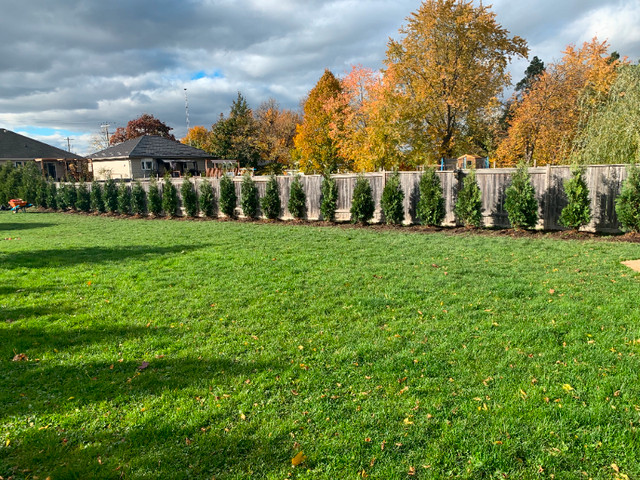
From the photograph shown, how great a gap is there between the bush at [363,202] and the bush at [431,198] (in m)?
1.70

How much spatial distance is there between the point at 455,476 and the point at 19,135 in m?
53.3

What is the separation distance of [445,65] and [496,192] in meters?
8.94

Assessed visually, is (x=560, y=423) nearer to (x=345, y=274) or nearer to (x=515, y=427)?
(x=515, y=427)

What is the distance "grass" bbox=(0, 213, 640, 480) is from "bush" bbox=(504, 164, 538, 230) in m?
4.05

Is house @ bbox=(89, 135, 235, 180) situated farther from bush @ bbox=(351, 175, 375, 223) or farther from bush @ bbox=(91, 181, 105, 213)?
bush @ bbox=(351, 175, 375, 223)

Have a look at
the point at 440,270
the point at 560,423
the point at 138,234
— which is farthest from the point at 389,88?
the point at 560,423

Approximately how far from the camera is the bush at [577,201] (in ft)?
A: 32.7

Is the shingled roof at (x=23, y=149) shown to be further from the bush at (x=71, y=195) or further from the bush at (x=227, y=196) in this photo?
the bush at (x=227, y=196)

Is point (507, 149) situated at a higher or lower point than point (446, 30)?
lower

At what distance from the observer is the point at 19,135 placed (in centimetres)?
4259

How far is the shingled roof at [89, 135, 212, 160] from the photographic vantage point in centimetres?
3346

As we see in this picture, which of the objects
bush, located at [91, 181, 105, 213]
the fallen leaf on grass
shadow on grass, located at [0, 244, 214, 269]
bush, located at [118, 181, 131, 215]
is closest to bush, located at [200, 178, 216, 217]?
bush, located at [118, 181, 131, 215]

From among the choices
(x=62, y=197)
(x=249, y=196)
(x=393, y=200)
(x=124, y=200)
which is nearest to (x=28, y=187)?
(x=62, y=197)

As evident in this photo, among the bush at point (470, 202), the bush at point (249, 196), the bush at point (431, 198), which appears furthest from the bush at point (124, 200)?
the bush at point (470, 202)
